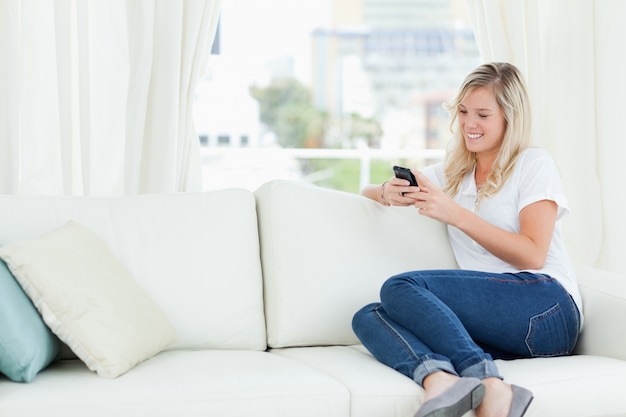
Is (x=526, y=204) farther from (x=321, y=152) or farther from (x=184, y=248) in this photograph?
(x=321, y=152)

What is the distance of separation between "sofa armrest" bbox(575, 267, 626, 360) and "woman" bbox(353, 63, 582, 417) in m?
0.06

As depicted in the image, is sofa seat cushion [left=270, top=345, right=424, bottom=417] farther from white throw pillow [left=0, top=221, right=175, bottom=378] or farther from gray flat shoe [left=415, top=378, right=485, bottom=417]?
white throw pillow [left=0, top=221, right=175, bottom=378]

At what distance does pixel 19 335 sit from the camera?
184 cm

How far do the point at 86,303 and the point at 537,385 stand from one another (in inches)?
43.3

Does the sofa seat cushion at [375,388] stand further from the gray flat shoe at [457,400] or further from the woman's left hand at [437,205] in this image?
the woman's left hand at [437,205]

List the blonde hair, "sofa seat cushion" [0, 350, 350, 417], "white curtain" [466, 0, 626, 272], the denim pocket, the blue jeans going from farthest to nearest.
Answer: "white curtain" [466, 0, 626, 272] → the blonde hair → the denim pocket → the blue jeans → "sofa seat cushion" [0, 350, 350, 417]

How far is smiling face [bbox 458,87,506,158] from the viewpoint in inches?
96.2

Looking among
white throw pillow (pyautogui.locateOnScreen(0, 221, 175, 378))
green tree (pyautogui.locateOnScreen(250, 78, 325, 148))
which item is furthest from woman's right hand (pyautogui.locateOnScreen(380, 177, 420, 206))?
green tree (pyautogui.locateOnScreen(250, 78, 325, 148))

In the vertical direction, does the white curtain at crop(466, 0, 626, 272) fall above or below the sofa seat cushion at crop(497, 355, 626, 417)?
above

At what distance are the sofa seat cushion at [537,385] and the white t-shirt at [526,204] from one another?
287 mm

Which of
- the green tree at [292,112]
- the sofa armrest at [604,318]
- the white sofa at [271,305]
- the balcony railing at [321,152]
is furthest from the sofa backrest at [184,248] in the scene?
the green tree at [292,112]

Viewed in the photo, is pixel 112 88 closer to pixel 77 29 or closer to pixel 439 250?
pixel 77 29

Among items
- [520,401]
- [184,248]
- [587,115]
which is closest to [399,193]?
[184,248]

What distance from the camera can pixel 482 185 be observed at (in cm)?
250
